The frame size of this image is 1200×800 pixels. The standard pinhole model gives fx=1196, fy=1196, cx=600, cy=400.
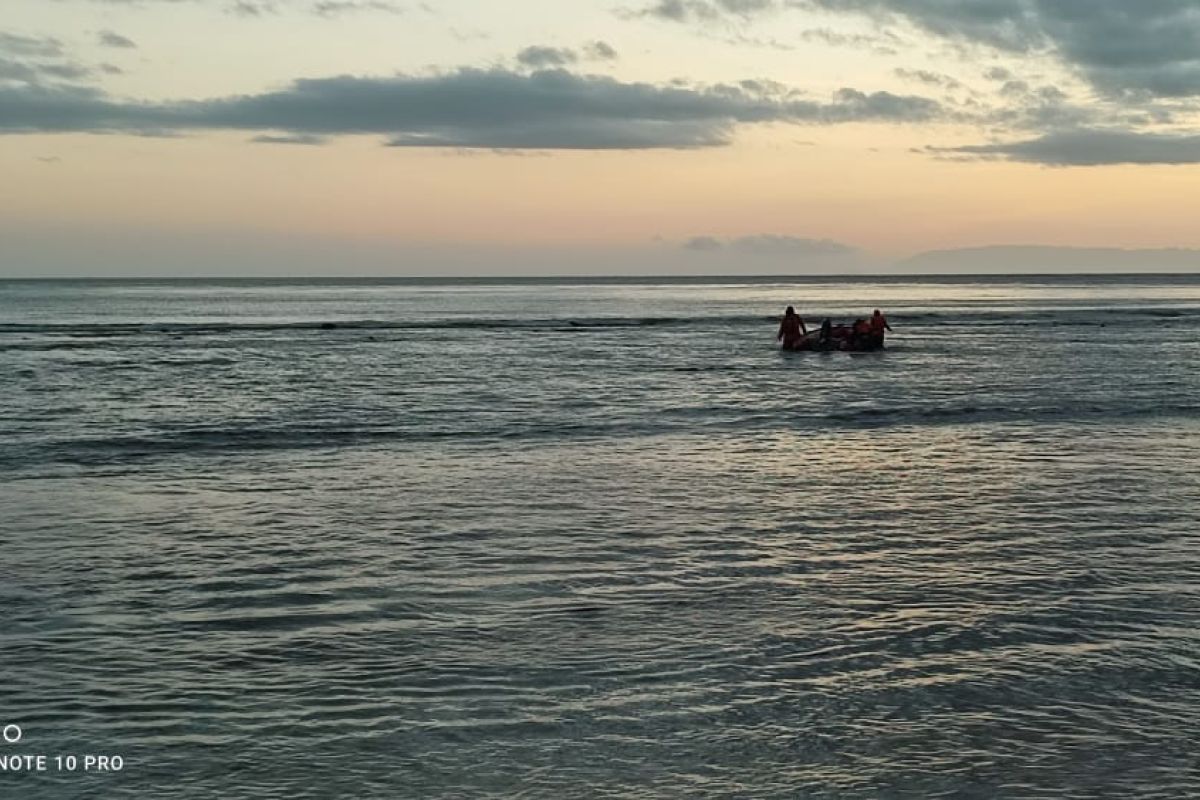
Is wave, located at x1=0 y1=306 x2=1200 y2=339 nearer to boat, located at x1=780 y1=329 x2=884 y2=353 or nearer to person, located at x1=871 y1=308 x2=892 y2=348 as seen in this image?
boat, located at x1=780 y1=329 x2=884 y2=353

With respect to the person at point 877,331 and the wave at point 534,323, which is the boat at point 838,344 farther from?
the wave at point 534,323

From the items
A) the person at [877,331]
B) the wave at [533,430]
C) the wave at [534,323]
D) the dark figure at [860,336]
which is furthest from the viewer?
the wave at [534,323]

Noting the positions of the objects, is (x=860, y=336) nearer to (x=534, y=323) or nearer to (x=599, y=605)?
(x=534, y=323)

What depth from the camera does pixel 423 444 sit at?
21.0 metres

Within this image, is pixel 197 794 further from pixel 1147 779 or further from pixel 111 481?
pixel 111 481

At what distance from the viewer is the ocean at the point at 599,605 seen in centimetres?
687

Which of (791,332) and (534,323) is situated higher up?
(791,332)

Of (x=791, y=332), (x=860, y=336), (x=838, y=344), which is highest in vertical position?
(x=791, y=332)

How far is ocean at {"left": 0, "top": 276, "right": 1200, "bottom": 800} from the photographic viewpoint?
6867 mm

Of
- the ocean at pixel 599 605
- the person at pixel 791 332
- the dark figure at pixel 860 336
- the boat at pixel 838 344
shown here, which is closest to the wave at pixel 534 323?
the person at pixel 791 332

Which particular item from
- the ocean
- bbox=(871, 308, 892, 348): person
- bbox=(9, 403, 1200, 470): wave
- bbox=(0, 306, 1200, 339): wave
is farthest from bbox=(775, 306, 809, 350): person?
bbox=(0, 306, 1200, 339): wave

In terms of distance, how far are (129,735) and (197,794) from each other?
3.47ft

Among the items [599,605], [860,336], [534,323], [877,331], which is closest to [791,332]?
[860,336]

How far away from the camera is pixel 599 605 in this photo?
1004cm
